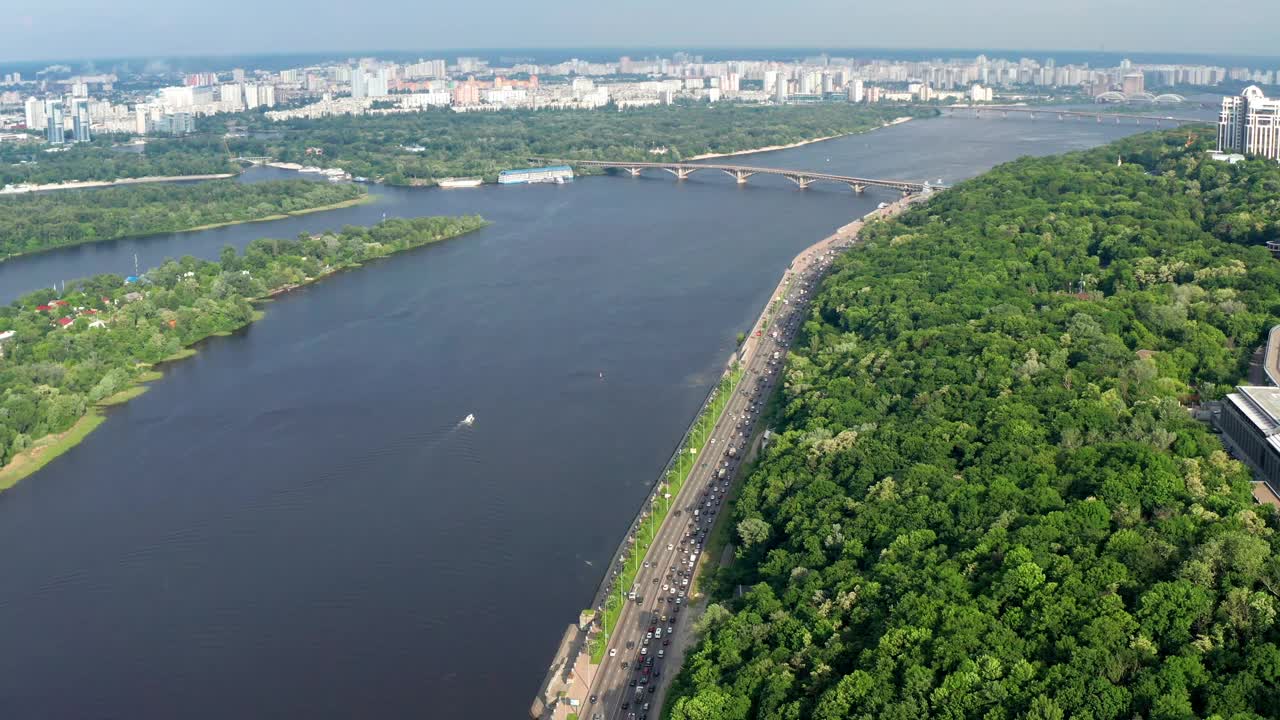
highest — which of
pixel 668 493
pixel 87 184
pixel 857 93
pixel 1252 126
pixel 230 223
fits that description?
pixel 857 93

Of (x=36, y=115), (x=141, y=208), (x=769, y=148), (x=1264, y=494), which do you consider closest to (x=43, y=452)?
(x=1264, y=494)

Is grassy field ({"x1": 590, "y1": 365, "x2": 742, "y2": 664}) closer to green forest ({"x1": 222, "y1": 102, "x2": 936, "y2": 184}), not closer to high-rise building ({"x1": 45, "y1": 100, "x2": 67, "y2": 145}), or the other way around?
green forest ({"x1": 222, "y1": 102, "x2": 936, "y2": 184})

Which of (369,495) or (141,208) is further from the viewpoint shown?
(141,208)

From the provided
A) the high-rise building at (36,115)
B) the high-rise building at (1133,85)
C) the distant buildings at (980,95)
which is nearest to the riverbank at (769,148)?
the distant buildings at (980,95)

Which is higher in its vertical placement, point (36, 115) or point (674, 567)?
point (36, 115)

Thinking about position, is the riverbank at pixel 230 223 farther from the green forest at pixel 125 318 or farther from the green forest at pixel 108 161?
the green forest at pixel 108 161

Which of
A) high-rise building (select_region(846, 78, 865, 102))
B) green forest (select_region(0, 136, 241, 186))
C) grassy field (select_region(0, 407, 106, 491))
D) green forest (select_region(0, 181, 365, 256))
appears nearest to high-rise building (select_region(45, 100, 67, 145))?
green forest (select_region(0, 136, 241, 186))

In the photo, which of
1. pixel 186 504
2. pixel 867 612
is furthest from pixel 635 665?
pixel 186 504

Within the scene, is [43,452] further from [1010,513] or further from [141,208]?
[141,208]
